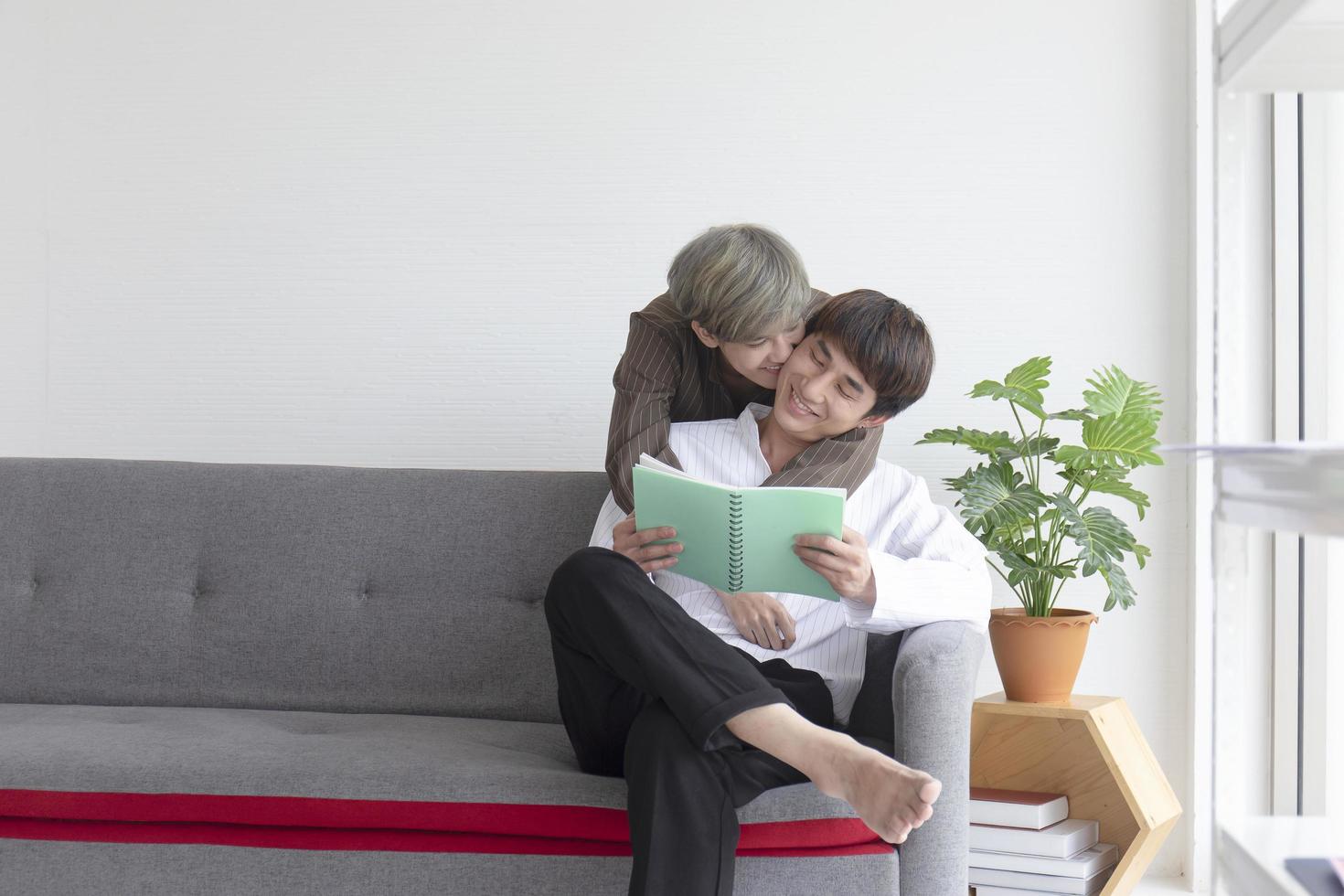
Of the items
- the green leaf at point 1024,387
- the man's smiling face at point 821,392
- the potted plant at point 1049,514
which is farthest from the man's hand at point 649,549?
the green leaf at point 1024,387

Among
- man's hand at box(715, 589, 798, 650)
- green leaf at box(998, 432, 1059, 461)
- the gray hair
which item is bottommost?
man's hand at box(715, 589, 798, 650)

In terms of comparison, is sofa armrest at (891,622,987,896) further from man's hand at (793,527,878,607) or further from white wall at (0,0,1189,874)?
white wall at (0,0,1189,874)

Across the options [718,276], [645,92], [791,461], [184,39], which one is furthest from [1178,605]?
[184,39]

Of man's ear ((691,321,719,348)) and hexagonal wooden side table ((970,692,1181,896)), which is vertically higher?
man's ear ((691,321,719,348))

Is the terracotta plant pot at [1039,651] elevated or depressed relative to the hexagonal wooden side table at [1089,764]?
elevated

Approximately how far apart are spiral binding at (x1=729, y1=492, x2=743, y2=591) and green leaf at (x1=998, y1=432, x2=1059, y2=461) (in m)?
0.79

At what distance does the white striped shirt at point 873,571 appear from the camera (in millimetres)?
1701

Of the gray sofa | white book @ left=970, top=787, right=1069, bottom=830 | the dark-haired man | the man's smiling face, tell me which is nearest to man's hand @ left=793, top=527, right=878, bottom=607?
the dark-haired man

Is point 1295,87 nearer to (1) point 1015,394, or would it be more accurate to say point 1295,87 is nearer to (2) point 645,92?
(1) point 1015,394

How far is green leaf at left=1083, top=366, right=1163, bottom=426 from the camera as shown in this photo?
2.08m

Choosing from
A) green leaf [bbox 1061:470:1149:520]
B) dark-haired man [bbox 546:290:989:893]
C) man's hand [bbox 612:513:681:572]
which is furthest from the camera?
green leaf [bbox 1061:470:1149:520]

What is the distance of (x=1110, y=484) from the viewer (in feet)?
6.97

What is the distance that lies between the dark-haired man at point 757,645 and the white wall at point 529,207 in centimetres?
63

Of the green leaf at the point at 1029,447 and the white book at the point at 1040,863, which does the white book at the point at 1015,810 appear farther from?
the green leaf at the point at 1029,447
